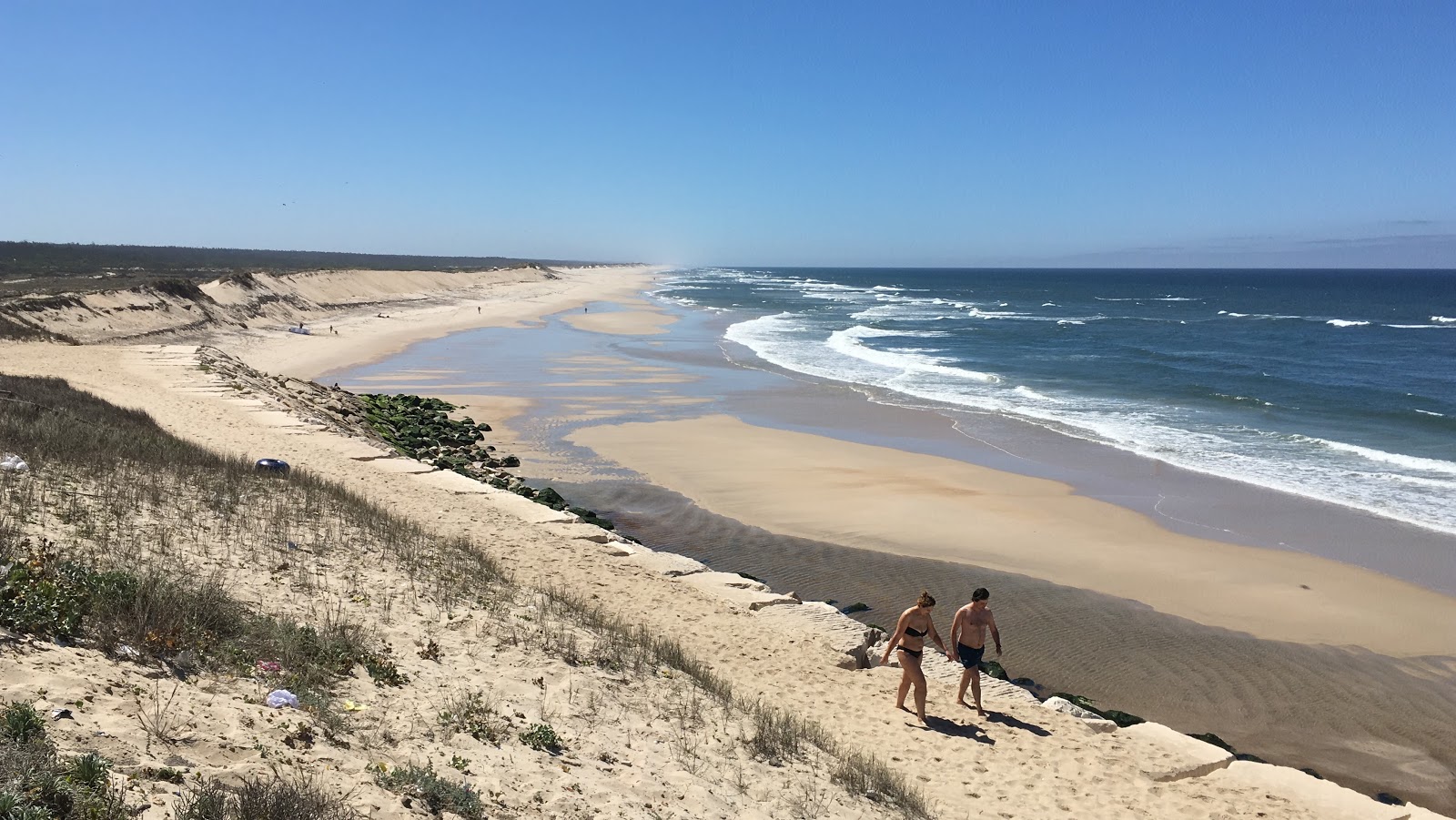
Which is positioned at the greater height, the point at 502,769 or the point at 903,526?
the point at 502,769

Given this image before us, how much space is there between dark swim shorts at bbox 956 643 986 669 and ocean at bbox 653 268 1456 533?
12.6 metres

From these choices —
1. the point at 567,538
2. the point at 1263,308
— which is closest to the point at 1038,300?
the point at 1263,308

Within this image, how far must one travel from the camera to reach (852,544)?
1495cm

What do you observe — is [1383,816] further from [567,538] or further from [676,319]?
[676,319]

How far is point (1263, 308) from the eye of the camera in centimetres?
8325

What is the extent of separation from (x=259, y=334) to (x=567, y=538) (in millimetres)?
37093

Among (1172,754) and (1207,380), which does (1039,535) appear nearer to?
(1172,754)

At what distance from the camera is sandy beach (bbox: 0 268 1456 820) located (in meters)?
7.06

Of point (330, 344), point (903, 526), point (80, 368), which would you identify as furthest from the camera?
point (330, 344)

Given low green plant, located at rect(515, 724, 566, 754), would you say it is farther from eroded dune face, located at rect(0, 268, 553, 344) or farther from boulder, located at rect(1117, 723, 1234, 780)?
eroded dune face, located at rect(0, 268, 553, 344)

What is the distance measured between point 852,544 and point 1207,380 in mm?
25601

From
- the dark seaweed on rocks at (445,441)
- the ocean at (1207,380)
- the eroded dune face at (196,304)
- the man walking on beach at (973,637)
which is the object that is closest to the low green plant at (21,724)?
the man walking on beach at (973,637)

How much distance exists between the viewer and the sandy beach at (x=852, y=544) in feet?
23.2

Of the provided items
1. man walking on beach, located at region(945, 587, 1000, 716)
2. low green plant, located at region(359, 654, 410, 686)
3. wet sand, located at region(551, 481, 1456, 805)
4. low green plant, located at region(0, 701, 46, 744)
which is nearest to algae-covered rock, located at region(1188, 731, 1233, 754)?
wet sand, located at region(551, 481, 1456, 805)
